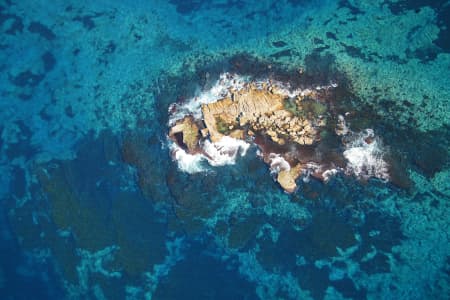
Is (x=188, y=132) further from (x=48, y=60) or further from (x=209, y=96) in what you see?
(x=48, y=60)

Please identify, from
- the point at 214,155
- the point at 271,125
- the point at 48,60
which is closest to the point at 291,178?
the point at 271,125

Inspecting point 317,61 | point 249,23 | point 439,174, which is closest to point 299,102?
point 317,61

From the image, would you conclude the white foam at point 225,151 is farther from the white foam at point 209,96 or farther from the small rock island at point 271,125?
the white foam at point 209,96

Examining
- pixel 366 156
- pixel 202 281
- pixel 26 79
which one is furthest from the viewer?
pixel 26 79

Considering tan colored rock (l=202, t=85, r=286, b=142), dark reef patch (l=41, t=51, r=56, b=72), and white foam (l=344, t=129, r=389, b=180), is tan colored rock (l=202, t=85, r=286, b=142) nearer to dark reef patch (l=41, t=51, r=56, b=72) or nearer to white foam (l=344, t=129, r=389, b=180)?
white foam (l=344, t=129, r=389, b=180)

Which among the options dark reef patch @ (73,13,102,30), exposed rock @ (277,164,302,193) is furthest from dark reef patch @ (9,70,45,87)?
exposed rock @ (277,164,302,193)

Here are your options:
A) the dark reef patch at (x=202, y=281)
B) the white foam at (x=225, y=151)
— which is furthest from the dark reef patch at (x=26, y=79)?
the dark reef patch at (x=202, y=281)

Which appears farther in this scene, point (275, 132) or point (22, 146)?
point (22, 146)
